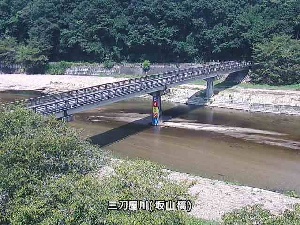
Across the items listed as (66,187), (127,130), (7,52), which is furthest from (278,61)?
(7,52)

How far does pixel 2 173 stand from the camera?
55.6 feet

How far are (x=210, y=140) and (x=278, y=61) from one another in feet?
83.9

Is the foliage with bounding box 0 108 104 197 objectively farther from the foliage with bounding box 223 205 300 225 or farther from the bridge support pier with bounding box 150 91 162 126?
the bridge support pier with bounding box 150 91 162 126

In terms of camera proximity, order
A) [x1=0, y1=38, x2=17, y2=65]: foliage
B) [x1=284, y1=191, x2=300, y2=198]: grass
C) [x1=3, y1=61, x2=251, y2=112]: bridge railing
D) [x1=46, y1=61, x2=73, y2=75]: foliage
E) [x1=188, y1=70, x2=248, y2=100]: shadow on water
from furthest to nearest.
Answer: [x1=0, y1=38, x2=17, y2=65]: foliage, [x1=46, y1=61, x2=73, y2=75]: foliage, [x1=188, y1=70, x2=248, y2=100]: shadow on water, [x1=3, y1=61, x2=251, y2=112]: bridge railing, [x1=284, y1=191, x2=300, y2=198]: grass

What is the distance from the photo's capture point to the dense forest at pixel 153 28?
230 feet

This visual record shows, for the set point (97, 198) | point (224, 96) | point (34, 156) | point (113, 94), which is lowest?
point (224, 96)

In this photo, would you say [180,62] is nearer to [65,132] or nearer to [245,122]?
[245,122]

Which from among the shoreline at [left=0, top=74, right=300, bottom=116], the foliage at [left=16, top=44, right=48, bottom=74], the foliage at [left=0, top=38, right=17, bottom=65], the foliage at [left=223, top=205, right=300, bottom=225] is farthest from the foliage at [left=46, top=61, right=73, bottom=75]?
the foliage at [left=223, top=205, right=300, bottom=225]

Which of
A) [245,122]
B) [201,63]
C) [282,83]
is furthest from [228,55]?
[245,122]

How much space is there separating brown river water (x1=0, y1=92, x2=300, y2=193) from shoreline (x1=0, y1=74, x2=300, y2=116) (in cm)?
203

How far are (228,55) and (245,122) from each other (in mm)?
26672

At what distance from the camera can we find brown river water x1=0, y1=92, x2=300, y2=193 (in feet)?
109

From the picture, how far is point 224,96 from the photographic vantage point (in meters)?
60.1

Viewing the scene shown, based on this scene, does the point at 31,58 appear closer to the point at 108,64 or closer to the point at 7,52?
the point at 7,52
